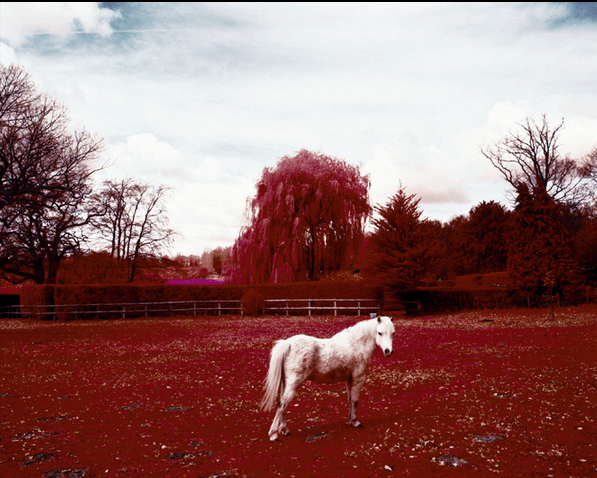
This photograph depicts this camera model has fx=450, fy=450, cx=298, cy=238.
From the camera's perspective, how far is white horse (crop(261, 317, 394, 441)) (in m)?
6.11

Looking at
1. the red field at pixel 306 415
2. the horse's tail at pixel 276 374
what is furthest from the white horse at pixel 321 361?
the red field at pixel 306 415

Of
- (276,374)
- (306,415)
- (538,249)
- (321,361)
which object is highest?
(538,249)

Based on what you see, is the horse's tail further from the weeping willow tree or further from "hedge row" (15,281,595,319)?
the weeping willow tree

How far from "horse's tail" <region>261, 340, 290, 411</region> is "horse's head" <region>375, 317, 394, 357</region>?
133 centimetres

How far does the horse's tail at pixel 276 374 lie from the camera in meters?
6.07

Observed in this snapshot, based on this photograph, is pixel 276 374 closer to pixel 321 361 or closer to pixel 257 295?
pixel 321 361

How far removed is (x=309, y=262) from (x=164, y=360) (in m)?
19.2

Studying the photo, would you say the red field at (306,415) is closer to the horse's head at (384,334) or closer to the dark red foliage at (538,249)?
the horse's head at (384,334)

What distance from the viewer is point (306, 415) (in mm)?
7387

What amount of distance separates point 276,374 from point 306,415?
1.71 meters

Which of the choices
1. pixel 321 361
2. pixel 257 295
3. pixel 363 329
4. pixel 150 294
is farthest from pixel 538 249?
pixel 150 294

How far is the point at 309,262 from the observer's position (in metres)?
32.0

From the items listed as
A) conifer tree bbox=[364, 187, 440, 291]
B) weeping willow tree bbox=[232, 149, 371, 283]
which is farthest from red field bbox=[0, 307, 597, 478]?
weeping willow tree bbox=[232, 149, 371, 283]

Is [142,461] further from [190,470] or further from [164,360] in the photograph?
[164,360]
